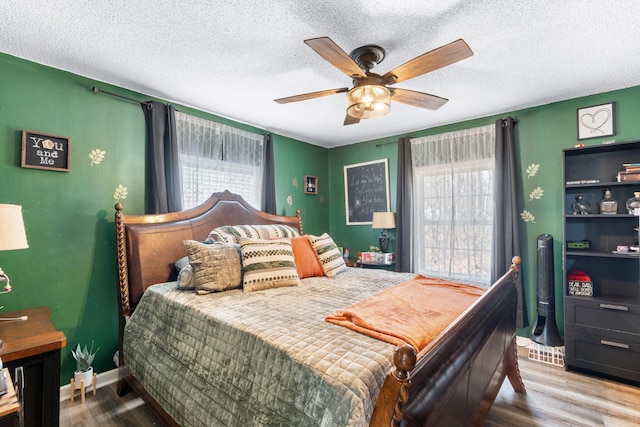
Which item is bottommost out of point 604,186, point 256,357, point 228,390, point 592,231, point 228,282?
point 228,390

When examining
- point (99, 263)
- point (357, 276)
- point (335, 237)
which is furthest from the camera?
point (335, 237)

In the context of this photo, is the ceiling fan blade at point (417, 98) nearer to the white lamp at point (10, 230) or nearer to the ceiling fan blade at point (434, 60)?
the ceiling fan blade at point (434, 60)

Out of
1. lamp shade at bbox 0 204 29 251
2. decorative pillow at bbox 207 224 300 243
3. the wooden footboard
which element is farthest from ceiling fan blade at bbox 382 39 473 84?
lamp shade at bbox 0 204 29 251

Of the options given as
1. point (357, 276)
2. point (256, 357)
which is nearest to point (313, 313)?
point (256, 357)

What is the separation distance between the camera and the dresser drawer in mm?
2473

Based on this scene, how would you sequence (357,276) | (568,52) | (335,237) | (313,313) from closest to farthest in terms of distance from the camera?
1. (313,313)
2. (568,52)
3. (357,276)
4. (335,237)

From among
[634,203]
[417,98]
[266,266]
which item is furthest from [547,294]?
[266,266]

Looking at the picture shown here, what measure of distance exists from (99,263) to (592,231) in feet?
14.6

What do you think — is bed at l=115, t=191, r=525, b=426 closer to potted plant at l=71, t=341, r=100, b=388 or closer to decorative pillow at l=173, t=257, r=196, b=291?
decorative pillow at l=173, t=257, r=196, b=291

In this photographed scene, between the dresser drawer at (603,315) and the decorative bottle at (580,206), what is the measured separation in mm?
801

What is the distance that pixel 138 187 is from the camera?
9.18ft

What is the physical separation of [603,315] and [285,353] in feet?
9.36

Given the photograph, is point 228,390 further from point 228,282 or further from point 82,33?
point 82,33

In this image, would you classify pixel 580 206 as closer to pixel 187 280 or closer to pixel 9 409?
pixel 187 280
